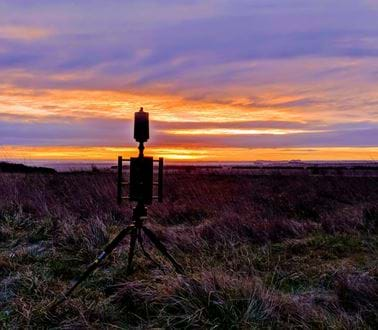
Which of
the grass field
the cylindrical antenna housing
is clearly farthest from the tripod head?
the grass field

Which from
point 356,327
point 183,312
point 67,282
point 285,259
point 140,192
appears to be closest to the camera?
point 356,327

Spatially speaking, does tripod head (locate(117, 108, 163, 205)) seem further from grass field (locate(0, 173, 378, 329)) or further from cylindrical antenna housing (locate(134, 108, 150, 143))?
grass field (locate(0, 173, 378, 329))

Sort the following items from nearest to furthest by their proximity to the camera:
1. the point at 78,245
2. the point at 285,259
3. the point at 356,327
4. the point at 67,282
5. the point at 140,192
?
the point at 356,327, the point at 140,192, the point at 67,282, the point at 285,259, the point at 78,245

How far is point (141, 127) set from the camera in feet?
16.9

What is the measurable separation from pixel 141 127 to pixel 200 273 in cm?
164

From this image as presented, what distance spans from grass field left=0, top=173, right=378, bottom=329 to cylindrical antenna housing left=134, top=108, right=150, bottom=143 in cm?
147

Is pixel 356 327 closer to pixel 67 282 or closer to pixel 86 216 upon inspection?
A: pixel 67 282

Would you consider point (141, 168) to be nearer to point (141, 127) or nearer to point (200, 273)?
point (141, 127)

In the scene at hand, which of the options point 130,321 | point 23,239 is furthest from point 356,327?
point 23,239

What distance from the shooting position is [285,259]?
6.63 m

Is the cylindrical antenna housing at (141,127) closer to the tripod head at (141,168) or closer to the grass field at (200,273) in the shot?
the tripod head at (141,168)

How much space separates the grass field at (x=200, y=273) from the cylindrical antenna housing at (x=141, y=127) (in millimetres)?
1475

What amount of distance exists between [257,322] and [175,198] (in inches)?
422

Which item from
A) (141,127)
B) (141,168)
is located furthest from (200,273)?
(141,127)
